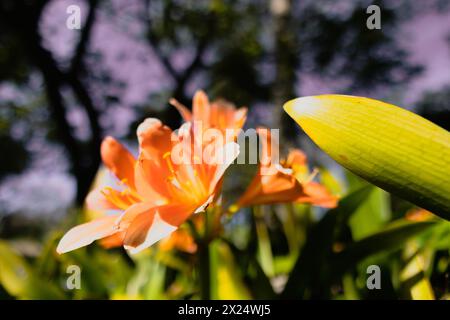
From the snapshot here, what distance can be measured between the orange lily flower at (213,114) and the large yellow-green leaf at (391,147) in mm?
233

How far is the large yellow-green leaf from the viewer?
0.35 metres

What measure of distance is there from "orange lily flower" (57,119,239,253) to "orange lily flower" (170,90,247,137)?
8cm

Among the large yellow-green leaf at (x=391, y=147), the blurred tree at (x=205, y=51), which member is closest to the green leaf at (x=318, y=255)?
the large yellow-green leaf at (x=391, y=147)

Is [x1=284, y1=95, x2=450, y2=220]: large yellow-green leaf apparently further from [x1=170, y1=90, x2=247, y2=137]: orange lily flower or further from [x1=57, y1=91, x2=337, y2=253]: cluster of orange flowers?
[x1=170, y1=90, x2=247, y2=137]: orange lily flower

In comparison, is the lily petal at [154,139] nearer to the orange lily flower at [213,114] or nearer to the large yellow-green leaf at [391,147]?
the orange lily flower at [213,114]

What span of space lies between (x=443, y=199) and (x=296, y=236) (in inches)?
31.3

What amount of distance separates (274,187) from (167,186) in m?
0.16

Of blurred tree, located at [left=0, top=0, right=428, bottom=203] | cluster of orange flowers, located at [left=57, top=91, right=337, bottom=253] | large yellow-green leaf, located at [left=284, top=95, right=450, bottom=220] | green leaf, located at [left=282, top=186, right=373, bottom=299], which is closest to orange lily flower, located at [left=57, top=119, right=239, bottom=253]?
cluster of orange flowers, located at [left=57, top=91, right=337, bottom=253]

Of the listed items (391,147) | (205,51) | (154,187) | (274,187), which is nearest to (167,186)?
(154,187)

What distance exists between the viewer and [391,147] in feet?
1.18

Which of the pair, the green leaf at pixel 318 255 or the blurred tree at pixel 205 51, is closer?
the green leaf at pixel 318 255

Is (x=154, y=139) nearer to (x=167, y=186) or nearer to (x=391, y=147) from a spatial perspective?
(x=167, y=186)

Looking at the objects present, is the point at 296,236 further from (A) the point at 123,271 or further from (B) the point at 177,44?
(B) the point at 177,44

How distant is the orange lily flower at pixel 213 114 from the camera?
2.07 ft
